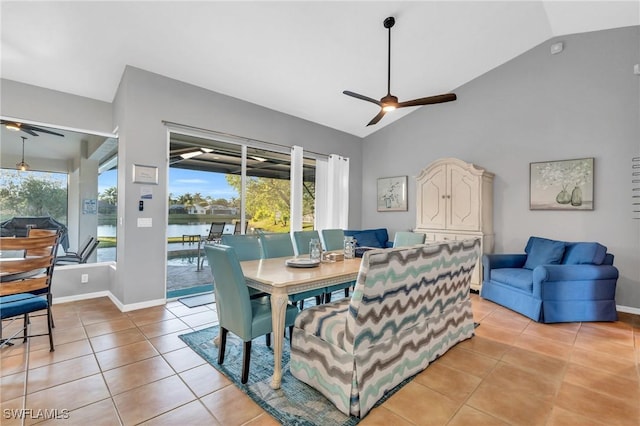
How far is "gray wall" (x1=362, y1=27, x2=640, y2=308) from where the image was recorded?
→ 3.63 m

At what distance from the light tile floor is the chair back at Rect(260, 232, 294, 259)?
106 centimetres

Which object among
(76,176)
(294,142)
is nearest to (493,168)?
(294,142)

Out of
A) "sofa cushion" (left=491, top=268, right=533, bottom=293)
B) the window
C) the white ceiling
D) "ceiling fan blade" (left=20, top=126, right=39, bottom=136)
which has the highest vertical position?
the white ceiling

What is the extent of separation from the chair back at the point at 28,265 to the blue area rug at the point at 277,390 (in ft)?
4.34

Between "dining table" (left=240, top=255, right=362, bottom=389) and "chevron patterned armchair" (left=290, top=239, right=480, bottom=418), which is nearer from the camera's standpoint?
"chevron patterned armchair" (left=290, top=239, right=480, bottom=418)

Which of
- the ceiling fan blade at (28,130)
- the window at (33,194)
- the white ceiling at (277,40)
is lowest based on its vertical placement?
the window at (33,194)

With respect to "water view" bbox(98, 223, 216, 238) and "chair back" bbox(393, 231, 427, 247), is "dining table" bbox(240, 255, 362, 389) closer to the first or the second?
"chair back" bbox(393, 231, 427, 247)

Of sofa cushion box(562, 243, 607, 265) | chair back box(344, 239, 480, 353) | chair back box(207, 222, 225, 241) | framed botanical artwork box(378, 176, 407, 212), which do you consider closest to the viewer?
chair back box(344, 239, 480, 353)

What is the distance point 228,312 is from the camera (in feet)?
7.14

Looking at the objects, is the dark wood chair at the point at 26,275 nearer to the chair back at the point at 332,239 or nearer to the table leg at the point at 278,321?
the table leg at the point at 278,321

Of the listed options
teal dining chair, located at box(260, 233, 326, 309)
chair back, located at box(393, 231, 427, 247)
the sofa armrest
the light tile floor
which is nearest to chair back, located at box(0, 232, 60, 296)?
the light tile floor

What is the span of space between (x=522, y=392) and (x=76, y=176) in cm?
553

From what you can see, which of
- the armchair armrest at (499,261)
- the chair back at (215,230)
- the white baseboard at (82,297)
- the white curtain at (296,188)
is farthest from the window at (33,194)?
the armchair armrest at (499,261)

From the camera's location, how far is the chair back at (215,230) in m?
4.52
